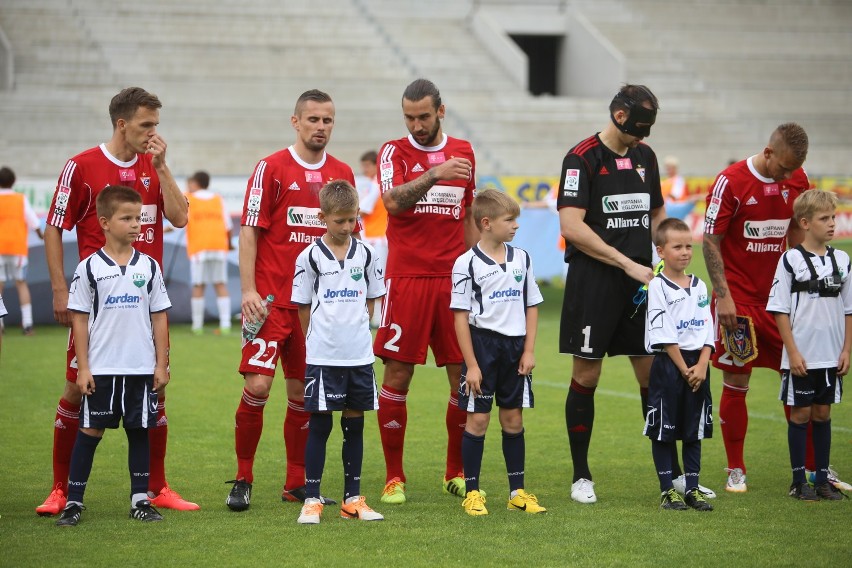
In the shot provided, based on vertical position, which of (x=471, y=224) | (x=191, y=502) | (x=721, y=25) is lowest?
(x=191, y=502)

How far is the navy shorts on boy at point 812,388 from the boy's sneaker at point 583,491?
3.99ft

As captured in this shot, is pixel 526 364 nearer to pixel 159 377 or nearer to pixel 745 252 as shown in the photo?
pixel 745 252

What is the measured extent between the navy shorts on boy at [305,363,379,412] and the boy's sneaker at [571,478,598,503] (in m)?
1.31

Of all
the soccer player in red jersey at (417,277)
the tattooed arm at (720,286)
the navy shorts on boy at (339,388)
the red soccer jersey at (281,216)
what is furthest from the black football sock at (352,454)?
the tattooed arm at (720,286)

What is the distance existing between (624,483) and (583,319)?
3.76 feet

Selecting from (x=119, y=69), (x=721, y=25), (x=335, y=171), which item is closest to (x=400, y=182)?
(x=335, y=171)

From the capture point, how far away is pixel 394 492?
6.63m

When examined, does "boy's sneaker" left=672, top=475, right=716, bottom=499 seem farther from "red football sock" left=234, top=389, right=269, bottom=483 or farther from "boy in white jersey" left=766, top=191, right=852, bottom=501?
"red football sock" left=234, top=389, right=269, bottom=483

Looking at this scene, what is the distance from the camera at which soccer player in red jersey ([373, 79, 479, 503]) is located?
6777 mm

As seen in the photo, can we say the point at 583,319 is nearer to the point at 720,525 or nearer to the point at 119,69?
the point at 720,525

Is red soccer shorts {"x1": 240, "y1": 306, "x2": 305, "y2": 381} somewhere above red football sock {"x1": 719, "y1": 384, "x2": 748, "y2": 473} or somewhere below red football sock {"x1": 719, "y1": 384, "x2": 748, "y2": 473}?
above

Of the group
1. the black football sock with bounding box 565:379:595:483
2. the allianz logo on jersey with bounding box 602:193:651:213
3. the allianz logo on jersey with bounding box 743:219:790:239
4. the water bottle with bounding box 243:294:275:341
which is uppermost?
the allianz logo on jersey with bounding box 602:193:651:213

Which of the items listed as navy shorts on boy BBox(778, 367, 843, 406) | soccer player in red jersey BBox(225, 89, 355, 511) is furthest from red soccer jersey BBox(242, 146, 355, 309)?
navy shorts on boy BBox(778, 367, 843, 406)

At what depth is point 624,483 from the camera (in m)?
7.13
